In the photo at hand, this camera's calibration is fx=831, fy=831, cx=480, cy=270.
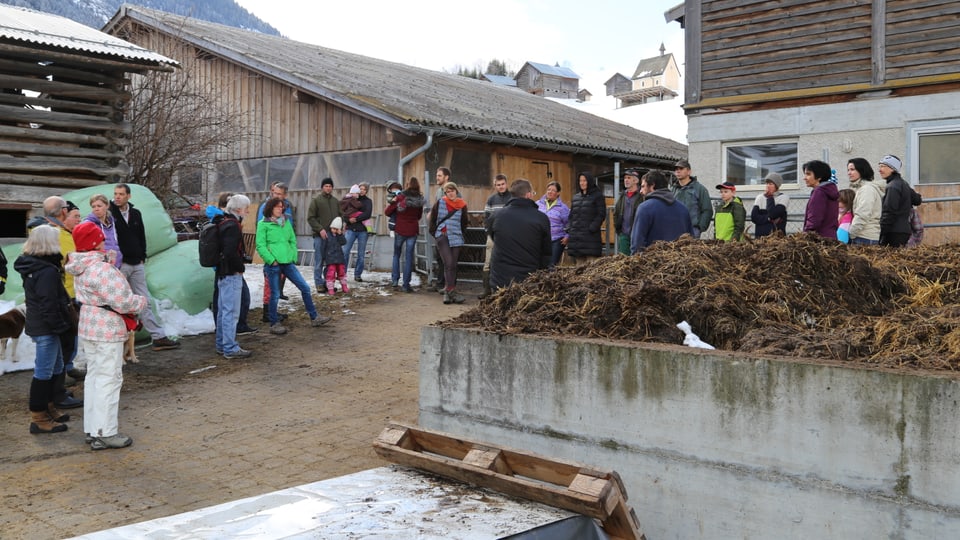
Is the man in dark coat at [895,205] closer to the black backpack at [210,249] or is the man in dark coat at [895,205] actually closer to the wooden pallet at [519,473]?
the wooden pallet at [519,473]

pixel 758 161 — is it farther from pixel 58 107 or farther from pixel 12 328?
pixel 12 328

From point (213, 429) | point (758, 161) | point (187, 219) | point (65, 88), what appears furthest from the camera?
point (187, 219)

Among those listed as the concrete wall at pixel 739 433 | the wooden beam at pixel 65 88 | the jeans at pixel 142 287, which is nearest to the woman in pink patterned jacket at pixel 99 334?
the jeans at pixel 142 287

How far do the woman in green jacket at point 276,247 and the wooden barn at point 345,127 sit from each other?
530 cm

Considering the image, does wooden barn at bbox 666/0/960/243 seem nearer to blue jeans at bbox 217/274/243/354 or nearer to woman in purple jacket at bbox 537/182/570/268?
woman in purple jacket at bbox 537/182/570/268

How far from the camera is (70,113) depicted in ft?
41.4

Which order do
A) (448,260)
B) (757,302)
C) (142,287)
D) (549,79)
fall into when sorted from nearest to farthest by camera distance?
(757,302) → (142,287) → (448,260) → (549,79)

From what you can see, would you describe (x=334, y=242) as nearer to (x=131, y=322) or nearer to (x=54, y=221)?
(x=54, y=221)

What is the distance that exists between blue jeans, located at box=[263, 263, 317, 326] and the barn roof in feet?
17.7

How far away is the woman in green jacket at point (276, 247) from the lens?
10031 mm

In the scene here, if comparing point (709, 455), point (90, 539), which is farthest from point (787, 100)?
point (90, 539)

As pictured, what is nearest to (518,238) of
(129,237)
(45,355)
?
(45,355)

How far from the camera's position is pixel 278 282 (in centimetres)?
1044

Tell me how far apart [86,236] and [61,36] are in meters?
7.02
